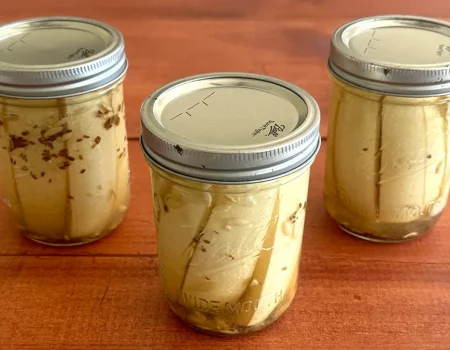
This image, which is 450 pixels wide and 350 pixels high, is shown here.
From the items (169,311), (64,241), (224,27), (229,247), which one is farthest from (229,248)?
(224,27)

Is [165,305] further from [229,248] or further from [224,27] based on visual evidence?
[224,27]

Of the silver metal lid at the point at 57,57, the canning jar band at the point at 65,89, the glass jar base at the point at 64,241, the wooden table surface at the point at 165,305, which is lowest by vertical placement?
the wooden table surface at the point at 165,305

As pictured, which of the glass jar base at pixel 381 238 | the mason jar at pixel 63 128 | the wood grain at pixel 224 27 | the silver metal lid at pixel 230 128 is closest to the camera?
the silver metal lid at pixel 230 128

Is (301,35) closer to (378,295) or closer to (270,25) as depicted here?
(270,25)

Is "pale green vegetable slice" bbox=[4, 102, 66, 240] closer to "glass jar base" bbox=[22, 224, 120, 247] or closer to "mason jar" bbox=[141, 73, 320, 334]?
"glass jar base" bbox=[22, 224, 120, 247]

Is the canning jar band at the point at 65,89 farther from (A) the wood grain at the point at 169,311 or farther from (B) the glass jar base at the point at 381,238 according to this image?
(B) the glass jar base at the point at 381,238

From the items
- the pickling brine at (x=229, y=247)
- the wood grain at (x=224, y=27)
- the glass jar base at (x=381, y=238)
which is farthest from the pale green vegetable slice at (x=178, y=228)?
the wood grain at (x=224, y=27)

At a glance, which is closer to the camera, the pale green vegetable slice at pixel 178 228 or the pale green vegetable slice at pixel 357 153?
the pale green vegetable slice at pixel 178 228
